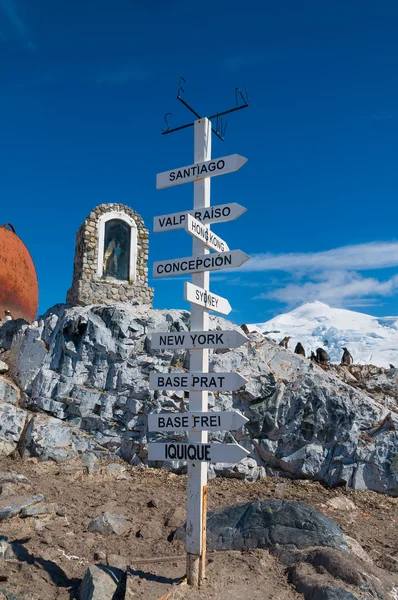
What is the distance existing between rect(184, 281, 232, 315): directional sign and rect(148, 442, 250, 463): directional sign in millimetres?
1420

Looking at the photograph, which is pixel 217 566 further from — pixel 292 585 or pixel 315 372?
pixel 315 372

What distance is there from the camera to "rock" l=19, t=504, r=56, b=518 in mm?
6613

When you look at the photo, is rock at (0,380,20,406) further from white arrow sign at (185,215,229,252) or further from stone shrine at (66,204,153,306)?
white arrow sign at (185,215,229,252)

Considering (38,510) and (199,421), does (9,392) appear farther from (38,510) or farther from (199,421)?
(199,421)

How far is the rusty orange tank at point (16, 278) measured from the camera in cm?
1487

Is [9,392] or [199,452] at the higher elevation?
[9,392]

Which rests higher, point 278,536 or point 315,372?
point 315,372

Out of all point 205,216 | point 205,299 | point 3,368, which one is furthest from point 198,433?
point 3,368

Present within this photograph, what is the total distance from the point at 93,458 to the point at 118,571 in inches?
167

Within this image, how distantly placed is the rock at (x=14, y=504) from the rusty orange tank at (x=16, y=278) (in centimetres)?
807

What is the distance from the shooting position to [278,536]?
593cm

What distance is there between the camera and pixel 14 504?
6.73 metres

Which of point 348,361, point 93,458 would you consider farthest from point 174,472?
point 348,361

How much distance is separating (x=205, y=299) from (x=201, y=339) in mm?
430
